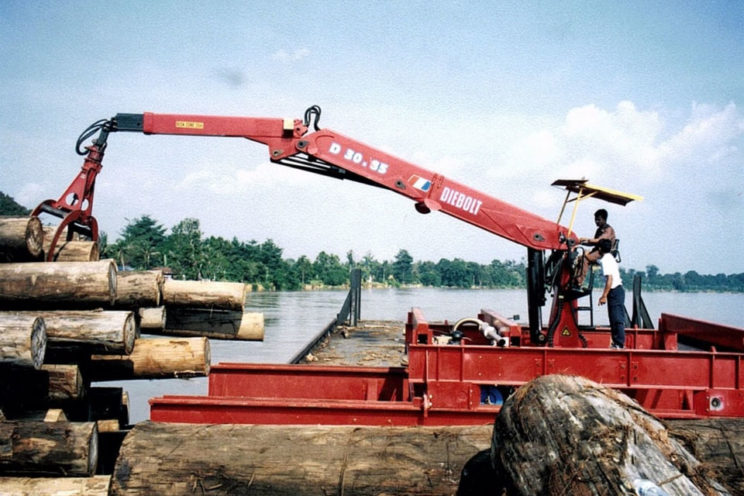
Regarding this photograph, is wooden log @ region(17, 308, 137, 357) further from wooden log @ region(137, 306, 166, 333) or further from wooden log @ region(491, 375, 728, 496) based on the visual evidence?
wooden log @ region(491, 375, 728, 496)

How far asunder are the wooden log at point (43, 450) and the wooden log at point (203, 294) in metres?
2.12

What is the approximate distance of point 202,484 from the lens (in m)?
4.66

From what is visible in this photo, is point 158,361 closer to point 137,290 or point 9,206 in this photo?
point 137,290

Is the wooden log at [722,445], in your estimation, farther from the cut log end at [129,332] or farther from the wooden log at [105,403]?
the wooden log at [105,403]

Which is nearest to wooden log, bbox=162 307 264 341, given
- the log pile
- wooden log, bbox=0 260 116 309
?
the log pile

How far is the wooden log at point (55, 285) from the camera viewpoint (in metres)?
5.67

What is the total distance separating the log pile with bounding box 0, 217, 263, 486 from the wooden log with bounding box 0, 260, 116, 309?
10 millimetres

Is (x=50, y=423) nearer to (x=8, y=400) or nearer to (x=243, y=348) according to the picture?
(x=8, y=400)

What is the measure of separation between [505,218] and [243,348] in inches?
616

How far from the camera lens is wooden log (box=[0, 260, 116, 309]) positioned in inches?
223

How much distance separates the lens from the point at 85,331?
563cm

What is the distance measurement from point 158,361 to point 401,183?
11.5 ft

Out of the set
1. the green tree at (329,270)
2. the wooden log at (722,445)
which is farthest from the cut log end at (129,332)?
the green tree at (329,270)

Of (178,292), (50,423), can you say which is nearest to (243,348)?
(178,292)
